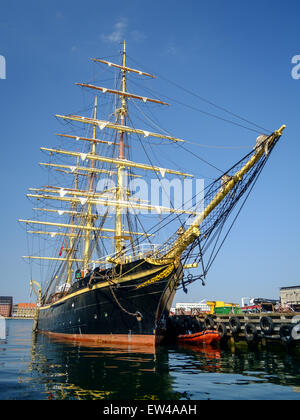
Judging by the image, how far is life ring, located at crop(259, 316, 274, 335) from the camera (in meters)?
17.5

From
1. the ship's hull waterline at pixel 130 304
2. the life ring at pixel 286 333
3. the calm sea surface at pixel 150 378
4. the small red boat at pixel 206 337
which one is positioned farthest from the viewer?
the small red boat at pixel 206 337

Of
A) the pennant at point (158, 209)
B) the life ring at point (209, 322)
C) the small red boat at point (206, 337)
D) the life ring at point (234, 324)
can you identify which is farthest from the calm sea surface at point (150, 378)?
the pennant at point (158, 209)

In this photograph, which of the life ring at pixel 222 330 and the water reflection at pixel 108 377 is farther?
the life ring at pixel 222 330

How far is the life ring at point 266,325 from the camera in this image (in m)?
17.5

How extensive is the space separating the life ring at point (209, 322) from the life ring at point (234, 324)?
2226 millimetres

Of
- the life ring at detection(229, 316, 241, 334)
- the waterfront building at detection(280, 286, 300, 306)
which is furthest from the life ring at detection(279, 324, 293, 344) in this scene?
the waterfront building at detection(280, 286, 300, 306)

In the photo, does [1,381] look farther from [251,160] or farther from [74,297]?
[74,297]

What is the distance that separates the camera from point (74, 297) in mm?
25375

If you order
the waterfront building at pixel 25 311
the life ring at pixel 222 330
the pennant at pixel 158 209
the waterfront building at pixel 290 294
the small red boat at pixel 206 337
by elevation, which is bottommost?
the waterfront building at pixel 25 311

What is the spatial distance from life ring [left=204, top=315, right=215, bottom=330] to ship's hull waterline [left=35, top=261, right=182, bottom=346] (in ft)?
13.2

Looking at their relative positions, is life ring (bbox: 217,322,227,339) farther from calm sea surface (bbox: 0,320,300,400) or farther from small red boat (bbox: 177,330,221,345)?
calm sea surface (bbox: 0,320,300,400)

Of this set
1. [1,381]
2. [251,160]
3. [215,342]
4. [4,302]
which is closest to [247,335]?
[215,342]

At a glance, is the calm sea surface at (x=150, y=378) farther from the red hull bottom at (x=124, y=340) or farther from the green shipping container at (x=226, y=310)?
the green shipping container at (x=226, y=310)
